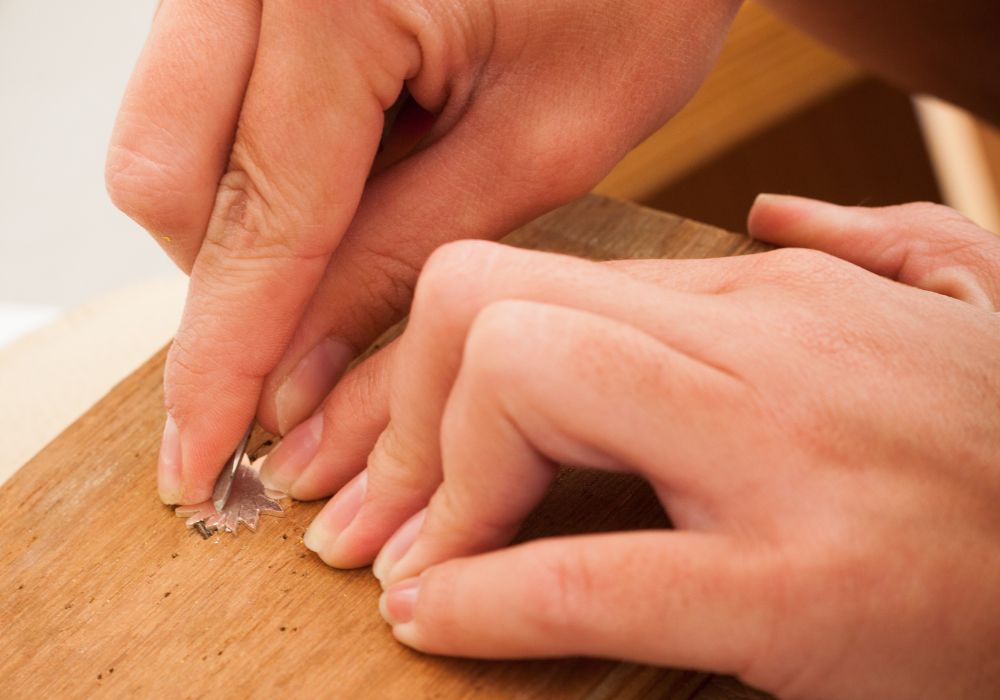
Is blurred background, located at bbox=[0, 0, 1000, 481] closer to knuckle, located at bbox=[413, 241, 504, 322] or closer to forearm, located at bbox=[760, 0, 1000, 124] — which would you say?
forearm, located at bbox=[760, 0, 1000, 124]

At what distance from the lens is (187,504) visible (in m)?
0.98

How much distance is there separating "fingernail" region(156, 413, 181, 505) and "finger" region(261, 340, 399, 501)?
0.25 ft

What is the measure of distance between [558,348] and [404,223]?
0.34 m

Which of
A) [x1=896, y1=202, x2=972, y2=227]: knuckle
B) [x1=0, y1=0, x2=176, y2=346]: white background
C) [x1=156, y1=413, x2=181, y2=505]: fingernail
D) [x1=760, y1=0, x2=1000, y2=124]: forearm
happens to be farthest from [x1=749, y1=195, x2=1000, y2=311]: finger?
[x1=0, y1=0, x2=176, y2=346]: white background

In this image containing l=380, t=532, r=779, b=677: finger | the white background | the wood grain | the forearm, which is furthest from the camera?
the white background

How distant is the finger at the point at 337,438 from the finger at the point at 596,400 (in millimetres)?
209

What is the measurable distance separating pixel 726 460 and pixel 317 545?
37 cm

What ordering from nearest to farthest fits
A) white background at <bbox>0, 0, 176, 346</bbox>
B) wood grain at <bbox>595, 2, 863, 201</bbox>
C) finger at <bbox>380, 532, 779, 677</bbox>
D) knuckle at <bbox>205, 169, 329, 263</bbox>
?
finger at <bbox>380, 532, 779, 677</bbox>
knuckle at <bbox>205, 169, 329, 263</bbox>
wood grain at <bbox>595, 2, 863, 201</bbox>
white background at <bbox>0, 0, 176, 346</bbox>

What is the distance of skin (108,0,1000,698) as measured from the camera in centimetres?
70

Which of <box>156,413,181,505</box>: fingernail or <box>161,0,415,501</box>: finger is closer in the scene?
<box>161,0,415,501</box>: finger

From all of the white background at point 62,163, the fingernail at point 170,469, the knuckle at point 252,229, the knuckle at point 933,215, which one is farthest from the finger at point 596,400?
the white background at point 62,163

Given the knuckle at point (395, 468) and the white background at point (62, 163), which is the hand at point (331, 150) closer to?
the knuckle at point (395, 468)

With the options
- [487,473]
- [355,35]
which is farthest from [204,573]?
[355,35]

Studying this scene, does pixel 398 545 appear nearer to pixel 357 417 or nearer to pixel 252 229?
pixel 357 417
